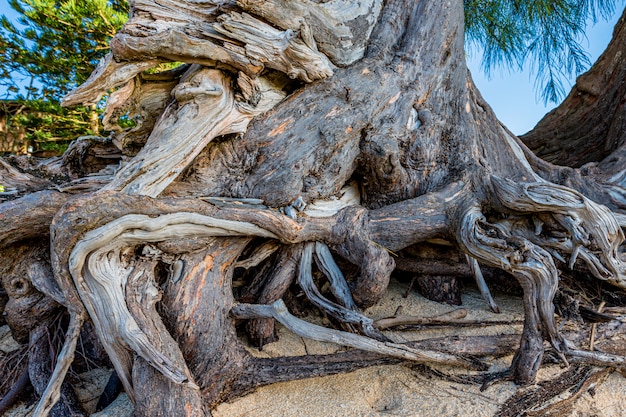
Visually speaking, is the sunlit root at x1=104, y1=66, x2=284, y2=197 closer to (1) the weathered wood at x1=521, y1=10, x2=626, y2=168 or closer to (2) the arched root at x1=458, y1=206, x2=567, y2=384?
(2) the arched root at x1=458, y1=206, x2=567, y2=384

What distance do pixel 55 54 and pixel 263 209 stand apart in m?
4.91

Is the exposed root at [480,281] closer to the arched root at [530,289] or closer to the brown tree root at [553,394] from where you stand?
the arched root at [530,289]

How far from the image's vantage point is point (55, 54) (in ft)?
17.6

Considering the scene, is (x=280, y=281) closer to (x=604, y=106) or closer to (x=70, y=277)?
(x=70, y=277)

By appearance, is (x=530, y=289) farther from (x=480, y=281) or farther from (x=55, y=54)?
(x=55, y=54)

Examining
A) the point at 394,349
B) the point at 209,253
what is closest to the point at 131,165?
the point at 209,253

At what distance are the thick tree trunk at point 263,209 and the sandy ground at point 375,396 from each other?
0.08 metres

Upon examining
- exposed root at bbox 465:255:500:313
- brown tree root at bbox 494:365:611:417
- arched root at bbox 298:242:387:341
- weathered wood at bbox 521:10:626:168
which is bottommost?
brown tree root at bbox 494:365:611:417

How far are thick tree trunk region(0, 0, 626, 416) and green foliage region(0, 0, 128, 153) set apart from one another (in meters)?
3.24

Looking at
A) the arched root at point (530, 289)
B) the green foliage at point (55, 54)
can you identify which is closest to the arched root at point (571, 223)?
the arched root at point (530, 289)

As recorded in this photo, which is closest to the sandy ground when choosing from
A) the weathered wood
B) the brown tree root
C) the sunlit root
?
the brown tree root

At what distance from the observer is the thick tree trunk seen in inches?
66.6

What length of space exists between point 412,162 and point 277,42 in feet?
3.59

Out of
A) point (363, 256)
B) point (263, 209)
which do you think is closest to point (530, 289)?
point (363, 256)
